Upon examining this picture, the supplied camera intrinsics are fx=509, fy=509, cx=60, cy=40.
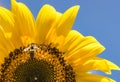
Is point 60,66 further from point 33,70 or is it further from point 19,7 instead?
point 19,7

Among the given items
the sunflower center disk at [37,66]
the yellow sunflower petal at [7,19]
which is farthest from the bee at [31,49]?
the yellow sunflower petal at [7,19]

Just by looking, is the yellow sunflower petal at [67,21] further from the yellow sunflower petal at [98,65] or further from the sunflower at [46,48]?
the yellow sunflower petal at [98,65]

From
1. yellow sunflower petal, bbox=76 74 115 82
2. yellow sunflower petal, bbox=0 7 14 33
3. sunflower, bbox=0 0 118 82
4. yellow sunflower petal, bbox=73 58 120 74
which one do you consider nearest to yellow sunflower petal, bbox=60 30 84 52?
sunflower, bbox=0 0 118 82

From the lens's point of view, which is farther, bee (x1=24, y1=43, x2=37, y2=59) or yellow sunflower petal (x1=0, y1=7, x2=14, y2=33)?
yellow sunflower petal (x1=0, y1=7, x2=14, y2=33)

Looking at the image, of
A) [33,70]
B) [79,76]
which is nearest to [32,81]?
[33,70]

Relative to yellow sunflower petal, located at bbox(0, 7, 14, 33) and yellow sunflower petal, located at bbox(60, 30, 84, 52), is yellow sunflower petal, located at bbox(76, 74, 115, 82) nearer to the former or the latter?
yellow sunflower petal, located at bbox(60, 30, 84, 52)
